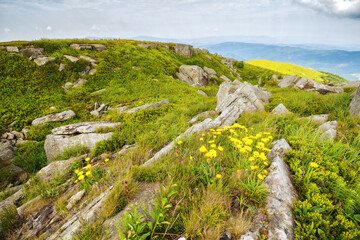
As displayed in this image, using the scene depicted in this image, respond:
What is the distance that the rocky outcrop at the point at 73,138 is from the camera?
8352 millimetres

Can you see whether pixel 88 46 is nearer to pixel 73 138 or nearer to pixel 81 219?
pixel 73 138

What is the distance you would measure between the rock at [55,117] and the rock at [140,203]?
11.4 metres

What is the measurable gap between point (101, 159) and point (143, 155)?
2294 millimetres

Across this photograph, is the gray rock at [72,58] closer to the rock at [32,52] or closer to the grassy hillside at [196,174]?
the rock at [32,52]

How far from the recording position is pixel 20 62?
1593 centimetres

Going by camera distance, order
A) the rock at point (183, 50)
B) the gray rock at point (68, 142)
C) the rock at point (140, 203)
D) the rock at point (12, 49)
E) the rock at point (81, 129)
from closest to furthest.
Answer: the rock at point (140, 203), the gray rock at point (68, 142), the rock at point (81, 129), the rock at point (12, 49), the rock at point (183, 50)

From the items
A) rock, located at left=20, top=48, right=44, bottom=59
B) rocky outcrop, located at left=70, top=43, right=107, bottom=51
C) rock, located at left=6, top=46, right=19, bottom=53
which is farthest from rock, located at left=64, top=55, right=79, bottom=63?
rock, located at left=6, top=46, right=19, bottom=53

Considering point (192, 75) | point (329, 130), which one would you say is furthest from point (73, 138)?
point (192, 75)

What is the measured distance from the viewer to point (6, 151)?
890 cm

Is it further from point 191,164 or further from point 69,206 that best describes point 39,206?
point 191,164

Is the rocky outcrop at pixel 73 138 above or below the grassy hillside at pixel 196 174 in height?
below

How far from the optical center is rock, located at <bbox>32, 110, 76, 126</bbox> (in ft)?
37.4

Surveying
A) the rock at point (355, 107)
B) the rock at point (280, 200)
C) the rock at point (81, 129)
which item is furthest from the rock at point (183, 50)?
the rock at point (280, 200)

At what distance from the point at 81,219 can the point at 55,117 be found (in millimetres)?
11676
